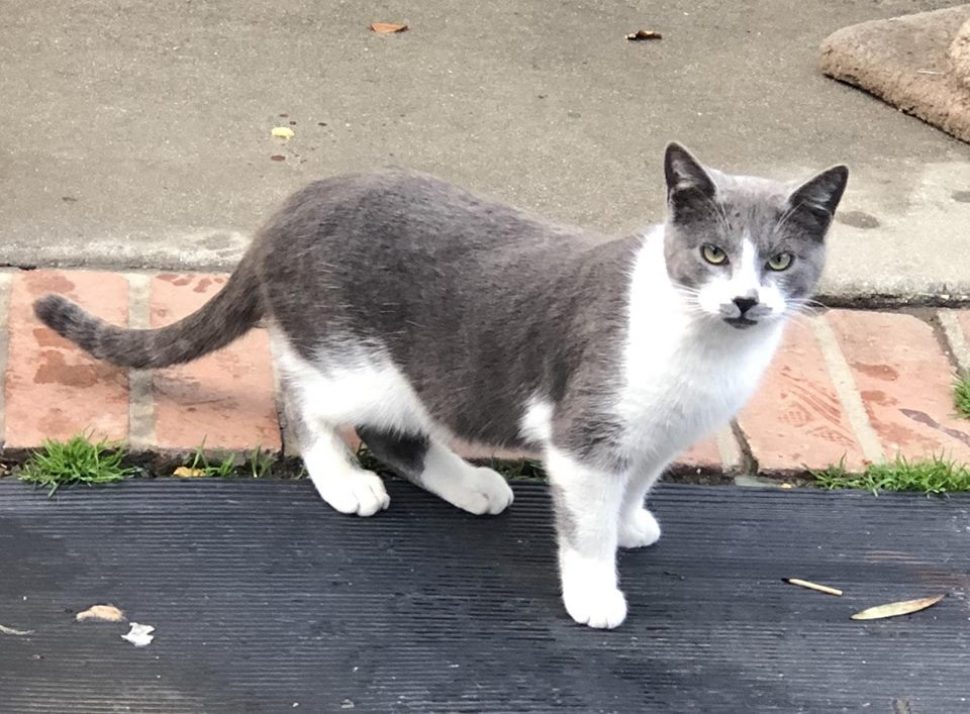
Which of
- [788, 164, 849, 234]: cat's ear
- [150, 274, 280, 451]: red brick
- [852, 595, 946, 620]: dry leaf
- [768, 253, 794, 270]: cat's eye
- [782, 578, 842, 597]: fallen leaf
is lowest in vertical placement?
[852, 595, 946, 620]: dry leaf

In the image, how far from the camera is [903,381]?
345 cm

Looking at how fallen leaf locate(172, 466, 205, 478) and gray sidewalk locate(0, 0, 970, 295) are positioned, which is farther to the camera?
gray sidewalk locate(0, 0, 970, 295)

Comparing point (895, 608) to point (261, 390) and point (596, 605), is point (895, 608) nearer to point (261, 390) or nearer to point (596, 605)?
point (596, 605)

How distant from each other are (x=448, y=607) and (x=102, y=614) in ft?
2.19

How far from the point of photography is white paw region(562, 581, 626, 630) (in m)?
2.67

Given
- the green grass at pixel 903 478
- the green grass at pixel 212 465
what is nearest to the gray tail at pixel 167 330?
the green grass at pixel 212 465

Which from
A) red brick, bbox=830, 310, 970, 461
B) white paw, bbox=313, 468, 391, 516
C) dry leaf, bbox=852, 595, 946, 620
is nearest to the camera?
dry leaf, bbox=852, 595, 946, 620

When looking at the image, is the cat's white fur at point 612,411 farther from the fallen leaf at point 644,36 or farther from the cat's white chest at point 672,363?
the fallen leaf at point 644,36

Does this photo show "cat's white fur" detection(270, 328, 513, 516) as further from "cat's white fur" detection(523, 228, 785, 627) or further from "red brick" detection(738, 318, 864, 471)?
"red brick" detection(738, 318, 864, 471)

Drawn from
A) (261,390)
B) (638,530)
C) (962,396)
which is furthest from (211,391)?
(962,396)

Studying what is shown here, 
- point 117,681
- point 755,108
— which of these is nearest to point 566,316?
point 117,681

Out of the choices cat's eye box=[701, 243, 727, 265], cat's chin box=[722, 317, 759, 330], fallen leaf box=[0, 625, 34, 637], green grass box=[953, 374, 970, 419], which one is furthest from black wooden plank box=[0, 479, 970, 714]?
cat's eye box=[701, 243, 727, 265]

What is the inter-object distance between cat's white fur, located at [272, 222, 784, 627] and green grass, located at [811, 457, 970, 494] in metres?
0.51

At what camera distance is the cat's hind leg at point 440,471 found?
2928 mm
